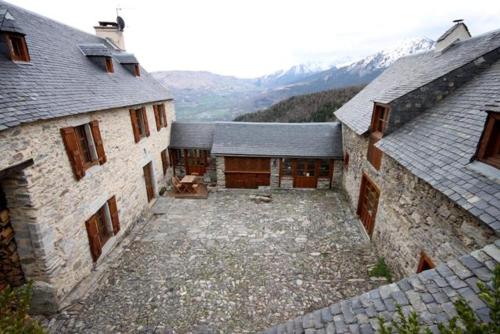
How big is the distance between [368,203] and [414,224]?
3.55 m

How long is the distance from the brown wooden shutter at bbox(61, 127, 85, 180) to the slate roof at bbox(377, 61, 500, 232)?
30.2ft

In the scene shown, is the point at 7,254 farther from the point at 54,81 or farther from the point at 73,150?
the point at 54,81

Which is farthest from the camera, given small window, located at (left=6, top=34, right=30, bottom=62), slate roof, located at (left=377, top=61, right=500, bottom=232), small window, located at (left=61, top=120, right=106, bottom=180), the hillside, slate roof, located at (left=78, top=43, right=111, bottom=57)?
the hillside

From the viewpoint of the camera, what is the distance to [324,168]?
1361 cm

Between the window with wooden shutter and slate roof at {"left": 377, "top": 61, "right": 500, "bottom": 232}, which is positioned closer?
slate roof at {"left": 377, "top": 61, "right": 500, "bottom": 232}

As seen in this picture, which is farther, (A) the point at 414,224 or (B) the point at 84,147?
(B) the point at 84,147

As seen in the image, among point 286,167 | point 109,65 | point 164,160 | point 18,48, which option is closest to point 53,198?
point 18,48

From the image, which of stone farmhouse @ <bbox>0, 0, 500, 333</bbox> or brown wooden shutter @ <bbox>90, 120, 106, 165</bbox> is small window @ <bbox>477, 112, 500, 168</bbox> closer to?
stone farmhouse @ <bbox>0, 0, 500, 333</bbox>

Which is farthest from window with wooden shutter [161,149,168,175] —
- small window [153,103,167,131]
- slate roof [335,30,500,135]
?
slate roof [335,30,500,135]

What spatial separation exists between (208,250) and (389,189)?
6636 millimetres

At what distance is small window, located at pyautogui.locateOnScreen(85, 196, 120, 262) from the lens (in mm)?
7738

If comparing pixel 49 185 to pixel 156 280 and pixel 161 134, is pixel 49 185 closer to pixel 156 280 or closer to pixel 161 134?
pixel 156 280

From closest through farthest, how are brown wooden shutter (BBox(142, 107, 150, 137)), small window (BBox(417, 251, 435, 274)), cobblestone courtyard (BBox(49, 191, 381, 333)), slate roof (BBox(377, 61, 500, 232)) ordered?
slate roof (BBox(377, 61, 500, 232)) → small window (BBox(417, 251, 435, 274)) → cobblestone courtyard (BBox(49, 191, 381, 333)) → brown wooden shutter (BBox(142, 107, 150, 137))

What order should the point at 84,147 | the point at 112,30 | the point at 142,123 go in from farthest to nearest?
the point at 112,30 < the point at 142,123 < the point at 84,147
